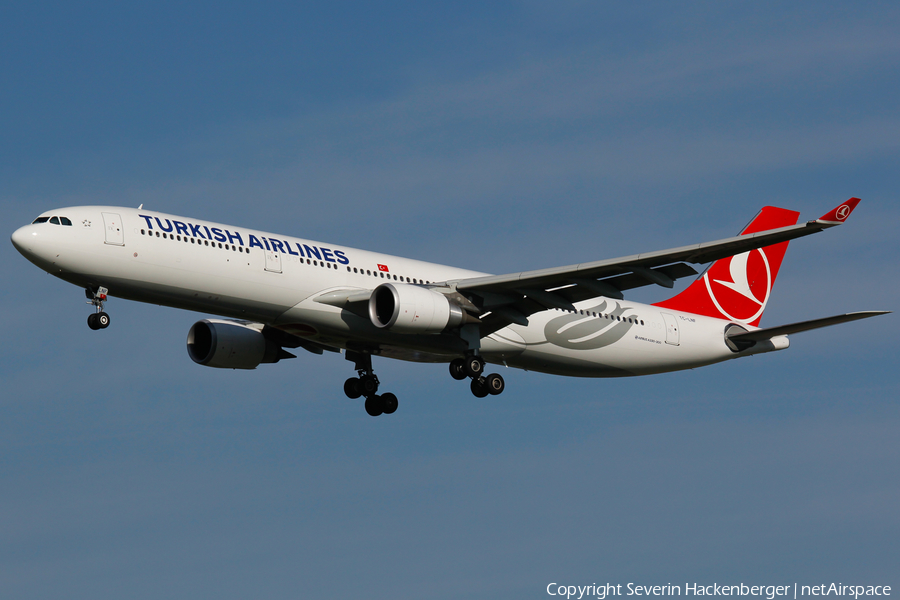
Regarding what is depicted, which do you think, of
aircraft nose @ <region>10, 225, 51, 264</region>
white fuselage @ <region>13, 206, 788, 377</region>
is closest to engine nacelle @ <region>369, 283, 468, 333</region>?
white fuselage @ <region>13, 206, 788, 377</region>

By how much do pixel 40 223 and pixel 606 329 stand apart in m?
19.2

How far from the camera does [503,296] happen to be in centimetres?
3659

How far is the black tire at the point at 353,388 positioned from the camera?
4103 cm

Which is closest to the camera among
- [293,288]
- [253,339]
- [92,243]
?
[92,243]

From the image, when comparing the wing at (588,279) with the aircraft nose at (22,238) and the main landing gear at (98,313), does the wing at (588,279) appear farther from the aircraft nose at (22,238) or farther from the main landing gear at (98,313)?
the aircraft nose at (22,238)

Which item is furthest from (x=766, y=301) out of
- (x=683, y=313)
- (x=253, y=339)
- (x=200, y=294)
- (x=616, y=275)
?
(x=200, y=294)

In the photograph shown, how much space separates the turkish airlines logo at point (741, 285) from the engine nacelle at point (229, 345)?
17.5 meters

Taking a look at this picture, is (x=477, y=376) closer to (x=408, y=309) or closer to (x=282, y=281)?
(x=408, y=309)

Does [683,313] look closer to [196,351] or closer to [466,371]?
[466,371]

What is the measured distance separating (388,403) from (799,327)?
47.8 ft

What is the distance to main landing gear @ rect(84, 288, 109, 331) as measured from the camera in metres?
32.4

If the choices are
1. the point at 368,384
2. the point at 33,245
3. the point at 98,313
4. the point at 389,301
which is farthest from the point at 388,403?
the point at 33,245

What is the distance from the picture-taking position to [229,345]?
39.1 metres

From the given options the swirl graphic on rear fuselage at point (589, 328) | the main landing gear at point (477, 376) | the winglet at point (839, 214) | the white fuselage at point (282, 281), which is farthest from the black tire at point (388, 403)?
the winglet at point (839, 214)
